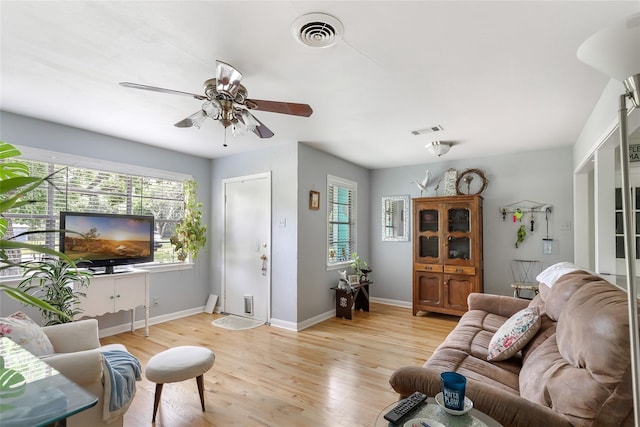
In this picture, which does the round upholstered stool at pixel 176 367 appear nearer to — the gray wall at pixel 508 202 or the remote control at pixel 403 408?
the remote control at pixel 403 408

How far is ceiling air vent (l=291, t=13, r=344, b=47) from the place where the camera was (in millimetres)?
1736

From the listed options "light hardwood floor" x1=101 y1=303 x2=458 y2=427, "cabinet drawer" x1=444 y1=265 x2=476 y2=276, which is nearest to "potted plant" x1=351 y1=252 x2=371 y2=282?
"light hardwood floor" x1=101 y1=303 x2=458 y2=427

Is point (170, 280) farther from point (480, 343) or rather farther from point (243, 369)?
point (480, 343)

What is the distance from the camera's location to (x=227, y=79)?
2.02 metres

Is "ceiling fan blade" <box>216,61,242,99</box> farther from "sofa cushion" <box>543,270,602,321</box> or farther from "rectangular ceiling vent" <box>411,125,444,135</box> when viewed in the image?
"sofa cushion" <box>543,270,602,321</box>

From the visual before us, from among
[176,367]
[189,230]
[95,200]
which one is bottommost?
[176,367]

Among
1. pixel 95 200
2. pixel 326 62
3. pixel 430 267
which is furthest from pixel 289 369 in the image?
pixel 95 200

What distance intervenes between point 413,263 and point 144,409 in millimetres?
3858

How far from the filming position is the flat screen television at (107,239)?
339cm

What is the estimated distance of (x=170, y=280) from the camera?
4.52m

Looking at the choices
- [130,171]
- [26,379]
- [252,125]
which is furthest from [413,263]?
[26,379]

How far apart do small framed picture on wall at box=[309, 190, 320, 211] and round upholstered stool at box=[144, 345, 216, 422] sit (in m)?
2.46

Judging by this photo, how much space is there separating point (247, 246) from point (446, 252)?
9.53 ft

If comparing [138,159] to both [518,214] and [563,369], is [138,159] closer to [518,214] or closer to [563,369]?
[563,369]
